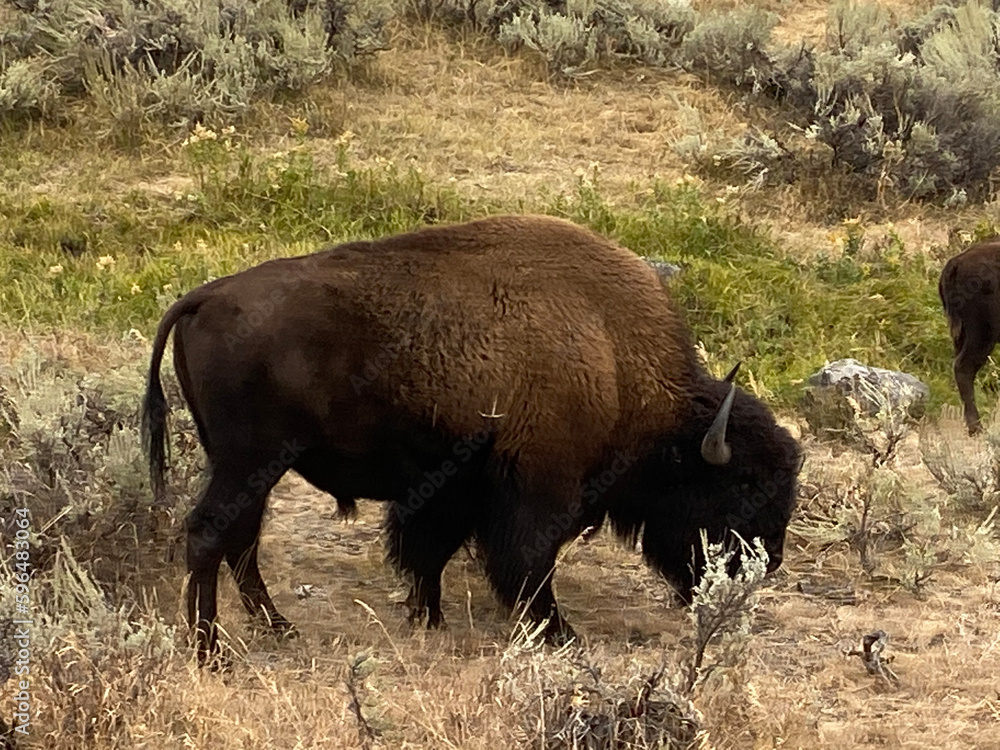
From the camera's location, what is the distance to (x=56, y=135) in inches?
451

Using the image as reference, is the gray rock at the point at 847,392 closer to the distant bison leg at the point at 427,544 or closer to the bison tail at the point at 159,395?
the distant bison leg at the point at 427,544

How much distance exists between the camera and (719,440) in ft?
16.5

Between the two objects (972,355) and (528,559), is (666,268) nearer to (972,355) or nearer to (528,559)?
(972,355)

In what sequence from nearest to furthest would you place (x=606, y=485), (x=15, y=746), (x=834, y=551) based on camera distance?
(x=15, y=746) → (x=606, y=485) → (x=834, y=551)

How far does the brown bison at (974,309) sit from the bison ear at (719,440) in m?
3.79

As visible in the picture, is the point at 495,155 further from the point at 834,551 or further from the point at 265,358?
the point at 265,358

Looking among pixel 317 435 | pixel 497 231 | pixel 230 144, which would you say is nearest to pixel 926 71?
pixel 230 144

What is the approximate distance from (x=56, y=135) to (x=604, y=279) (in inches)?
297

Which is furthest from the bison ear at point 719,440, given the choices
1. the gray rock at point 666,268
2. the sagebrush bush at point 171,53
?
the sagebrush bush at point 171,53

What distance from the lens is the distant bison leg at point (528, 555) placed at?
4957 mm

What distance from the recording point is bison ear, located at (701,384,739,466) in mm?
4996

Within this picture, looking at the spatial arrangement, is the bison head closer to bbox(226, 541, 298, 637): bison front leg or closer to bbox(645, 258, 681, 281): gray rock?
bbox(226, 541, 298, 637): bison front leg

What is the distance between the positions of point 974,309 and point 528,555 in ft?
15.0

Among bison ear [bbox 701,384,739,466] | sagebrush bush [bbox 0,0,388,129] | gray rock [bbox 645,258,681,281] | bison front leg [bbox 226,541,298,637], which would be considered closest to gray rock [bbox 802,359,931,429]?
gray rock [bbox 645,258,681,281]
